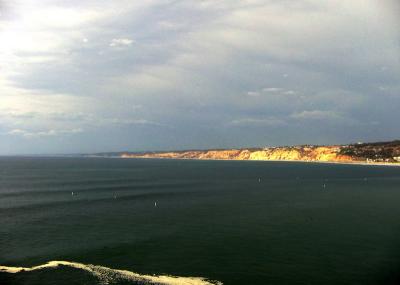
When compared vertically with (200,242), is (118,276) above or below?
below

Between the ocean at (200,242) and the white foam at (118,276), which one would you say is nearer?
the white foam at (118,276)

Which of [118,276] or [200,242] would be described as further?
[200,242]

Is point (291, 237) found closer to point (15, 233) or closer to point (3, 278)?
point (3, 278)

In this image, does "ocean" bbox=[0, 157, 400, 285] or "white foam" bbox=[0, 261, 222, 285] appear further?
"ocean" bbox=[0, 157, 400, 285]

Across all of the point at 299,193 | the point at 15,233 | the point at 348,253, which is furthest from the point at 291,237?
the point at 299,193

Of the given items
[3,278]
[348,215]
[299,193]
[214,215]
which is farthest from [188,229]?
[299,193]

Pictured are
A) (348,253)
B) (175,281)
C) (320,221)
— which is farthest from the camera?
(320,221)

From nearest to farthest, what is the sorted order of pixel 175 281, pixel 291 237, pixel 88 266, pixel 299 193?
pixel 175 281 < pixel 88 266 < pixel 291 237 < pixel 299 193

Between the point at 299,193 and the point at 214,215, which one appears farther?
the point at 299,193
